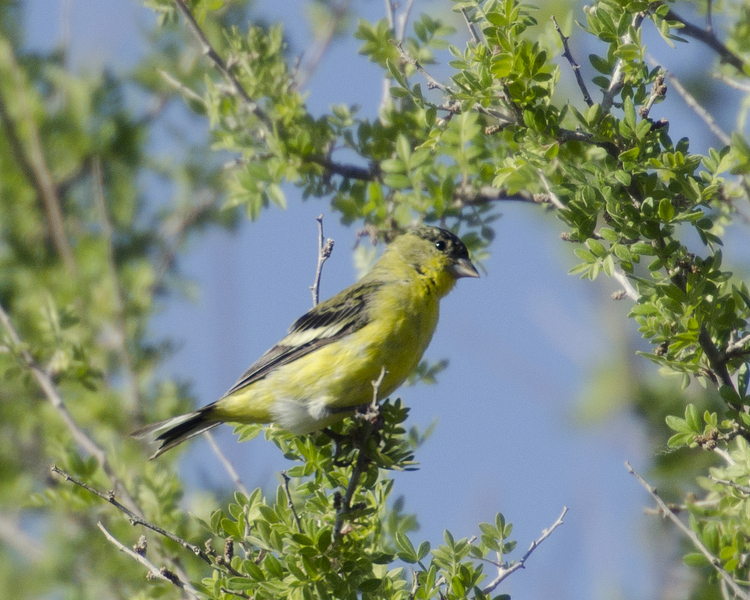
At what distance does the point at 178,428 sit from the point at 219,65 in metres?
1.91

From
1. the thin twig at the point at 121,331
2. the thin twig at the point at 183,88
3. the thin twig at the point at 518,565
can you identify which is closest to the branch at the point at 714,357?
the thin twig at the point at 518,565

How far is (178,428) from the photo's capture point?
4625mm

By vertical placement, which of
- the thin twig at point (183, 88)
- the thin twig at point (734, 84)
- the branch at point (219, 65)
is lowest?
the thin twig at point (734, 84)

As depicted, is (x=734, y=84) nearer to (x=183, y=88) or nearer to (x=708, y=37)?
(x=708, y=37)

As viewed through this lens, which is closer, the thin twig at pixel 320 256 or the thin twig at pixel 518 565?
the thin twig at pixel 518 565

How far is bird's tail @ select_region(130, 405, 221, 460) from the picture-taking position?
176 inches

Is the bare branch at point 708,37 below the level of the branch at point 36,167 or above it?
below

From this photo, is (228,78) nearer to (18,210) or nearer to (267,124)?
(267,124)

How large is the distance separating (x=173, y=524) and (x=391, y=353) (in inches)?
55.2

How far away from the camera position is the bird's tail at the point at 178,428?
14.7 ft

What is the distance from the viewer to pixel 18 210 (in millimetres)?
6875

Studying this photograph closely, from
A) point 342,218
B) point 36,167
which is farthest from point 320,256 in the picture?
point 36,167

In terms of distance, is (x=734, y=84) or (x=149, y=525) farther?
(x=734, y=84)

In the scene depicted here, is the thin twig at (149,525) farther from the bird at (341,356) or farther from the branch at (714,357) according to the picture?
the branch at (714,357)
